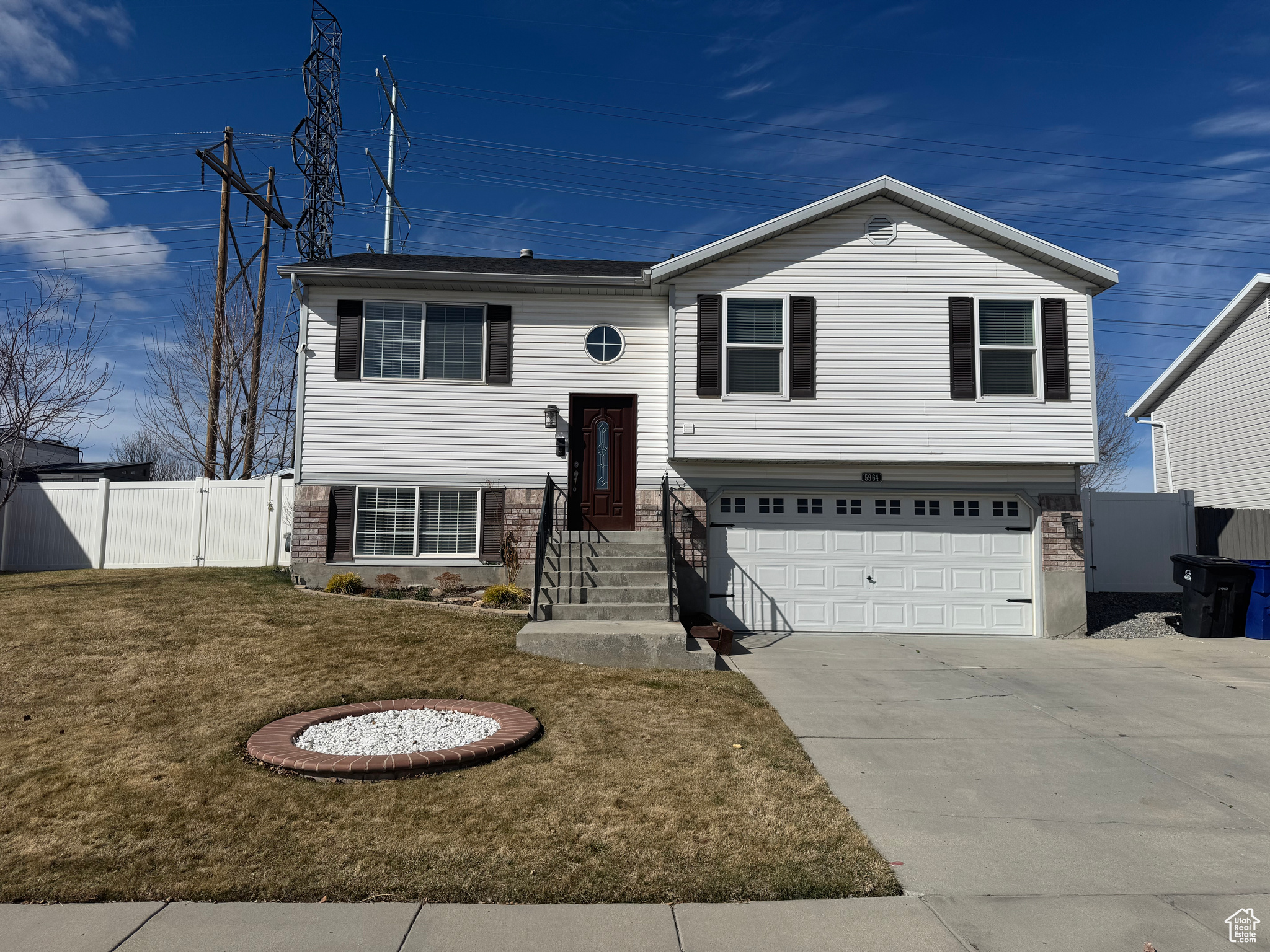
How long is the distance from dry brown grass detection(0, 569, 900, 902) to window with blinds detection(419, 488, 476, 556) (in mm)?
3664

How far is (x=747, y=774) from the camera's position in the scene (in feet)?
18.0

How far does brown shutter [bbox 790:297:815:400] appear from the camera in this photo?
1198 centimetres

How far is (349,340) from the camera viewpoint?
1252 centimetres

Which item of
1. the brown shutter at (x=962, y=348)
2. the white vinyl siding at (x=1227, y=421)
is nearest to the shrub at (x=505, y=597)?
the brown shutter at (x=962, y=348)

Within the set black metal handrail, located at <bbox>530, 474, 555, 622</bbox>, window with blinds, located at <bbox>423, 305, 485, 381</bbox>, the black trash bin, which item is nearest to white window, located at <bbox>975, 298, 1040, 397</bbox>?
the black trash bin

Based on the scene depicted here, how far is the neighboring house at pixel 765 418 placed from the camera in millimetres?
11945

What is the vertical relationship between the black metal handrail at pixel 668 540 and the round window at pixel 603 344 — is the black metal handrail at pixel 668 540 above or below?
below

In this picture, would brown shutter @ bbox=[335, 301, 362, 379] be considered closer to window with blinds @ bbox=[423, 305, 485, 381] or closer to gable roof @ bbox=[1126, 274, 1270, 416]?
window with blinds @ bbox=[423, 305, 485, 381]

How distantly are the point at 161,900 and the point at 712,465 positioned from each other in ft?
30.7

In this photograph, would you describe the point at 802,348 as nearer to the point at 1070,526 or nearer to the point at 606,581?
the point at 606,581

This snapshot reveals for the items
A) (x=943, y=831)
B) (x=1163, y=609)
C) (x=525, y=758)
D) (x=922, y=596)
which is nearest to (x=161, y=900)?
(x=525, y=758)

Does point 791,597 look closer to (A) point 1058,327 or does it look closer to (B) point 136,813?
(A) point 1058,327

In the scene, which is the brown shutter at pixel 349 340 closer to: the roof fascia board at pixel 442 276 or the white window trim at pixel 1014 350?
the roof fascia board at pixel 442 276

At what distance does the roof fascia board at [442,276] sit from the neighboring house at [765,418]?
2.0 inches
